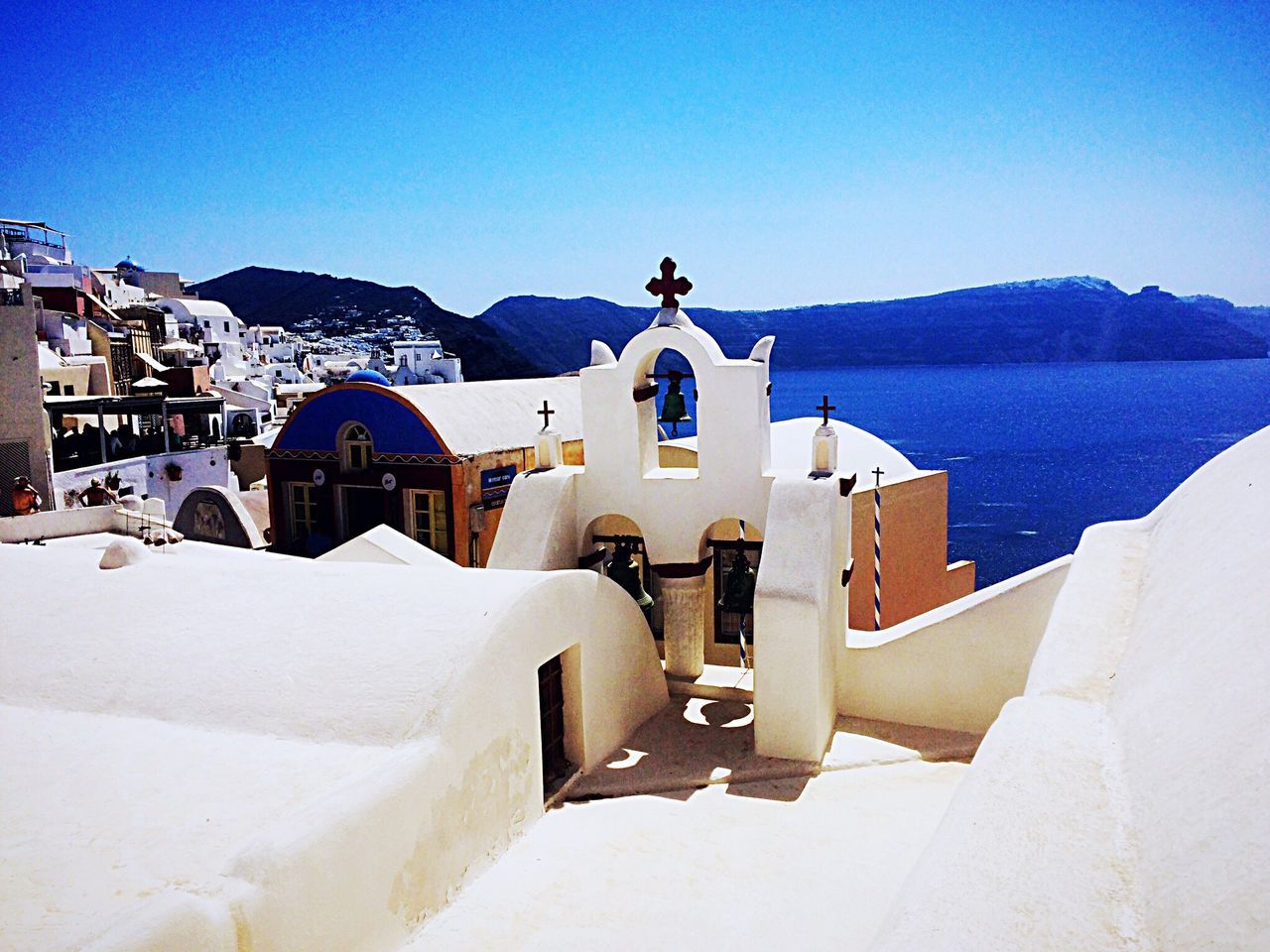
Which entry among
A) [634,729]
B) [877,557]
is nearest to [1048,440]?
[877,557]

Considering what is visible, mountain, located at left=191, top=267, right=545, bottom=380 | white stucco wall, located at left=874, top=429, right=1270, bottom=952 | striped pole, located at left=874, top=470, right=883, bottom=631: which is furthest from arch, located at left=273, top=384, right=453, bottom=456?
mountain, located at left=191, top=267, right=545, bottom=380

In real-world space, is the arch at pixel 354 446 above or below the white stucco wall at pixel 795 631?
above

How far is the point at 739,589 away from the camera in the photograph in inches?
401

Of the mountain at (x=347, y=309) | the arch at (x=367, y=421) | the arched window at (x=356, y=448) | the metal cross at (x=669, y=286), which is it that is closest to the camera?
the metal cross at (x=669, y=286)

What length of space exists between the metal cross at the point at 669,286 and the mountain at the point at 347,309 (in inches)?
3969

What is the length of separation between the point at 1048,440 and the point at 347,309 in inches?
3720

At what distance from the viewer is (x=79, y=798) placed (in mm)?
5012

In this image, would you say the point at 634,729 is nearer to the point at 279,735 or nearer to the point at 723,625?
the point at 279,735

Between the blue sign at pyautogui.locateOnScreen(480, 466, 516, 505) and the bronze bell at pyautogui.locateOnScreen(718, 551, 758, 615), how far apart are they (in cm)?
881

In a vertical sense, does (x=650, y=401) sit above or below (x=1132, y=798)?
above

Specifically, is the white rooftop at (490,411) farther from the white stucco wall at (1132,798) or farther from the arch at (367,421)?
the white stucco wall at (1132,798)

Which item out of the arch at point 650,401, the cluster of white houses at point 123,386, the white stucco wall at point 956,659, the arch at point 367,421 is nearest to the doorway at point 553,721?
the arch at point 650,401

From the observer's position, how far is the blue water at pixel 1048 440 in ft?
192

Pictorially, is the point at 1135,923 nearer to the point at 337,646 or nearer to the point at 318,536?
the point at 337,646
